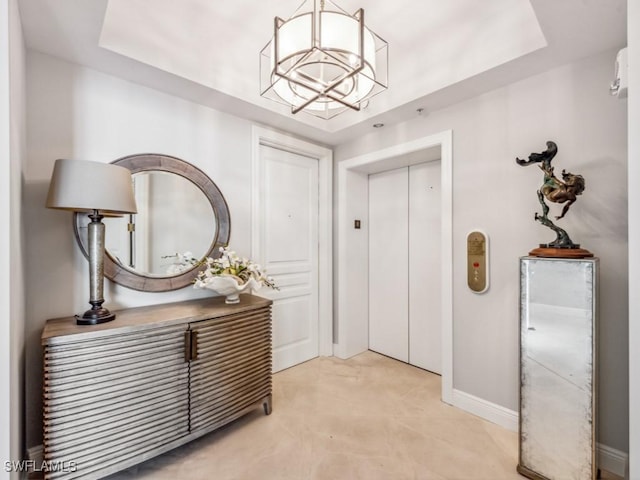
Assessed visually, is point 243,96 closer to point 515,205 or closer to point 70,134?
point 70,134

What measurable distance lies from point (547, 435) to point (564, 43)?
209 cm

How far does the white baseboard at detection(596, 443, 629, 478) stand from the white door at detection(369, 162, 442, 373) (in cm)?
124

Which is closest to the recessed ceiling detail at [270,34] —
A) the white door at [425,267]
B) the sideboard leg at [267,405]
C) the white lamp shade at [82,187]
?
the white lamp shade at [82,187]

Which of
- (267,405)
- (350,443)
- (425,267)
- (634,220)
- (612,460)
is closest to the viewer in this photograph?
(634,220)

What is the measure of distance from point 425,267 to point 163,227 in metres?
2.30

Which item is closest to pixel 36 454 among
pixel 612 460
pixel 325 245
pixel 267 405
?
pixel 267 405

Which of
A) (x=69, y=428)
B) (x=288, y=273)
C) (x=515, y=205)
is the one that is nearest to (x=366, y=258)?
(x=288, y=273)

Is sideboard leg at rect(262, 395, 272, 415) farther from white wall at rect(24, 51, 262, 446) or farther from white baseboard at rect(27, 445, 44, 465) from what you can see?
white baseboard at rect(27, 445, 44, 465)

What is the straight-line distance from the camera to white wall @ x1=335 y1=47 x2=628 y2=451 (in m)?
1.65

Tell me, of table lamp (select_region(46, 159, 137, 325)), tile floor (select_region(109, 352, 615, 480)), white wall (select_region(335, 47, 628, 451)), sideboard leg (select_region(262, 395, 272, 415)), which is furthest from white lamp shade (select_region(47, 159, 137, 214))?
white wall (select_region(335, 47, 628, 451))

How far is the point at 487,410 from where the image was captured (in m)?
2.13

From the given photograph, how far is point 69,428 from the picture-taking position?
4.67 feet

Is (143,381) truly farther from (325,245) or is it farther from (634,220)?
(634,220)

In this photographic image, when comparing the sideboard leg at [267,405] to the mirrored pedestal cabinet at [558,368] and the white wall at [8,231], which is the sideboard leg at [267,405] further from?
the mirrored pedestal cabinet at [558,368]
